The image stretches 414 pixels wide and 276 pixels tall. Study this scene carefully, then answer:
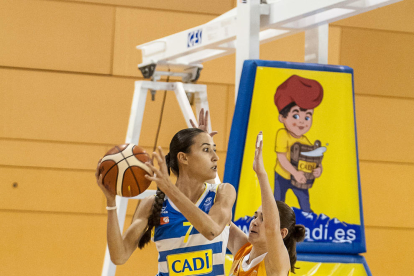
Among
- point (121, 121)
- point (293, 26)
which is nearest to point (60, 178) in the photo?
point (121, 121)

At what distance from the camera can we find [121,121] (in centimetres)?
429

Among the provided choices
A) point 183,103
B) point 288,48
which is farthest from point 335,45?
point 183,103

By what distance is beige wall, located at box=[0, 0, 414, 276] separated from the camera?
4.13 meters

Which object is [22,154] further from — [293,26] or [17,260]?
[293,26]

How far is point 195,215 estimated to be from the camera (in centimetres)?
154

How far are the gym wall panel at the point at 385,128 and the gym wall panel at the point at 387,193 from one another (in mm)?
78

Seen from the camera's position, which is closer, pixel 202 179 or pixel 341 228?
pixel 202 179

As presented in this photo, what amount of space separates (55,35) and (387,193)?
305 centimetres

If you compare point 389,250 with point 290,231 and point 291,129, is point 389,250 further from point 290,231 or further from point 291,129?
point 290,231

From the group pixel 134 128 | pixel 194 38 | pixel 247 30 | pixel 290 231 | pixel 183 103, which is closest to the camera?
pixel 290 231

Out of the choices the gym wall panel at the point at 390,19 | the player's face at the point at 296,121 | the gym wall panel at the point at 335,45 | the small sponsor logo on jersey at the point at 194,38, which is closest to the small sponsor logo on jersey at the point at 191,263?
the player's face at the point at 296,121

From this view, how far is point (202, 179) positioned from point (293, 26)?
44.2 inches

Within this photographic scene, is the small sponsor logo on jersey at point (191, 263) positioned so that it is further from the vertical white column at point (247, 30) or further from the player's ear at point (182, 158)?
the vertical white column at point (247, 30)

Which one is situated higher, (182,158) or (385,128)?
(385,128)
